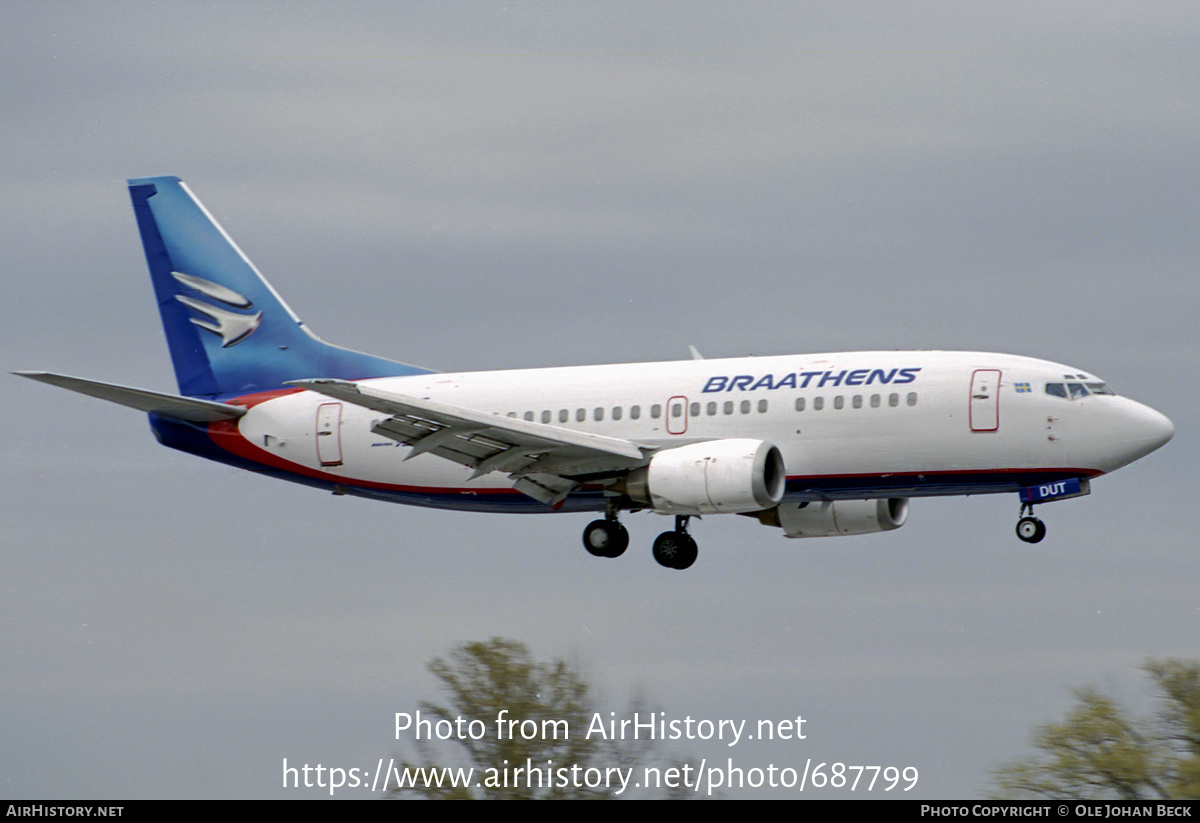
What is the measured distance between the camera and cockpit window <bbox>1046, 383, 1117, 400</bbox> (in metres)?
48.7

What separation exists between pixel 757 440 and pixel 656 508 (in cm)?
308

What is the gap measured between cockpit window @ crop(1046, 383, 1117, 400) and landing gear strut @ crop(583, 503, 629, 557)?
12.1 metres

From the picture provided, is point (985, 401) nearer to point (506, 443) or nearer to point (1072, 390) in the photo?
point (1072, 390)

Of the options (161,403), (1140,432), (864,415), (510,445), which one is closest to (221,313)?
(161,403)

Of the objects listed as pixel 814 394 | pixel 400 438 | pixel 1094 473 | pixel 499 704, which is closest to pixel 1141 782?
pixel 1094 473

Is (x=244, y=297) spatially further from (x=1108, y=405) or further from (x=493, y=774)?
(x=1108, y=405)

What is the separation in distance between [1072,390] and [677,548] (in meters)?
11.4

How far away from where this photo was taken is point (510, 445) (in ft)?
167

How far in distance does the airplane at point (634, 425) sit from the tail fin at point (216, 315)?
67mm

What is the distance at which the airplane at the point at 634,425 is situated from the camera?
48594 mm

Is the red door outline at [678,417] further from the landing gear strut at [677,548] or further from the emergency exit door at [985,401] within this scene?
the emergency exit door at [985,401]

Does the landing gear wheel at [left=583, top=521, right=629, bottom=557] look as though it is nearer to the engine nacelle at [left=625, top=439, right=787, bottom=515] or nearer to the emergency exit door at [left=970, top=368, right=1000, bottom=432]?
the engine nacelle at [left=625, top=439, right=787, bottom=515]

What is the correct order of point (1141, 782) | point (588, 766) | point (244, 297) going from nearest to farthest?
1. point (1141, 782)
2. point (588, 766)
3. point (244, 297)

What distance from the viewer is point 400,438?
50500 millimetres
